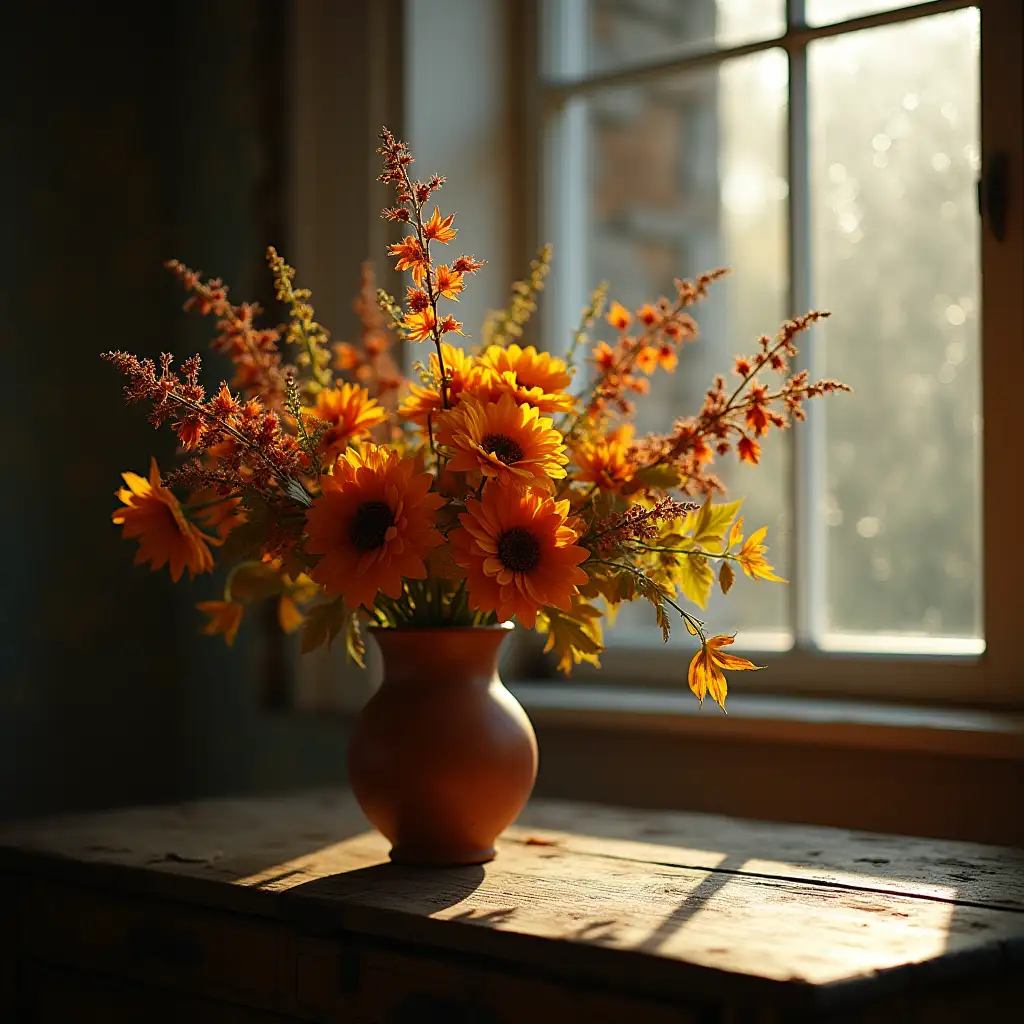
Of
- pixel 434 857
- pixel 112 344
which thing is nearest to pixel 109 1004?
pixel 434 857

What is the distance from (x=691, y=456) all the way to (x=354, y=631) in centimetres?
41

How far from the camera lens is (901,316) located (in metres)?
1.93

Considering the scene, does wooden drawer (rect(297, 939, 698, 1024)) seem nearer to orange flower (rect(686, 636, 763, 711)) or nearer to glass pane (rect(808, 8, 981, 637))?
orange flower (rect(686, 636, 763, 711))

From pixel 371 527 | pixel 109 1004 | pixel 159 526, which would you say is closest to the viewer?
pixel 371 527

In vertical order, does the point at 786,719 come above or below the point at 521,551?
below

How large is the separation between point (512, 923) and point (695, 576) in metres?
0.42

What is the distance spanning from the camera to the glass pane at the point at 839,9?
1933 mm

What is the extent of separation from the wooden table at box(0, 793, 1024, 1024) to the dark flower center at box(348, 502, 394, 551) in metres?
0.32

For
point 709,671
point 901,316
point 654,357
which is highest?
point 901,316

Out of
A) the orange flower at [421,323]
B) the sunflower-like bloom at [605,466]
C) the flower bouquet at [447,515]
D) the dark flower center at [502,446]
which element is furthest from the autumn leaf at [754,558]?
the orange flower at [421,323]

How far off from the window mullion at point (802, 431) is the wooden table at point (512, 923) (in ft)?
1.36

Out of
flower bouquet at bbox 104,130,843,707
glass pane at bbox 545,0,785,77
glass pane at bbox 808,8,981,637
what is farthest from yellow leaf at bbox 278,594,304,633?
glass pane at bbox 545,0,785,77

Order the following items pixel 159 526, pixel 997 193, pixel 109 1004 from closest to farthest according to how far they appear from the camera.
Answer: pixel 159 526, pixel 109 1004, pixel 997 193

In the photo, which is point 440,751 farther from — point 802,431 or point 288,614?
point 802,431
